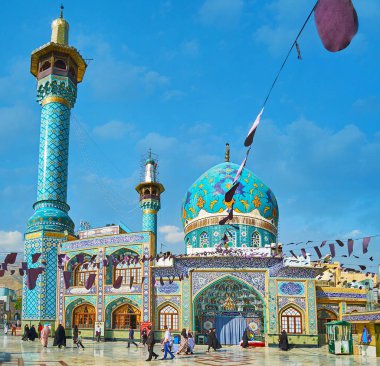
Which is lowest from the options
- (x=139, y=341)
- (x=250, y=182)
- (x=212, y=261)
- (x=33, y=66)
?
(x=139, y=341)

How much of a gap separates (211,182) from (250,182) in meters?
2.51

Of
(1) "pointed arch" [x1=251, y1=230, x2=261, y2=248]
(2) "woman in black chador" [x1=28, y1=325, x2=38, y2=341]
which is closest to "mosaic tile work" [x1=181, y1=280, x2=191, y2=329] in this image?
(1) "pointed arch" [x1=251, y1=230, x2=261, y2=248]

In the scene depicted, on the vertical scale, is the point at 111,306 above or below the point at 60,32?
below

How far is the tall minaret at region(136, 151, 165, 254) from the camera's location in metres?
39.6

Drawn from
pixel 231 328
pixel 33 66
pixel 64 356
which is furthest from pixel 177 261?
pixel 33 66

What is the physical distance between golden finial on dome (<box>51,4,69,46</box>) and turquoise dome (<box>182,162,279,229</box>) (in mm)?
12852

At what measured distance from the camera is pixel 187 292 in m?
25.3

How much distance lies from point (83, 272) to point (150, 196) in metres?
12.4

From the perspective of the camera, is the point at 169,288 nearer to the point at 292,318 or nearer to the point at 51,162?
the point at 292,318

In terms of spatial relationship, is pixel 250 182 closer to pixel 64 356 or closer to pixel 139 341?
pixel 139 341

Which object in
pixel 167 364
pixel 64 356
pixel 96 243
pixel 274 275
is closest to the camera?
pixel 167 364

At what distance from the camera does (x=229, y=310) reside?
26000 mm

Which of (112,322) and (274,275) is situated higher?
(274,275)

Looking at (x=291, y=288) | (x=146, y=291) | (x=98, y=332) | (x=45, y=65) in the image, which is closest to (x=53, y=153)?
(x=45, y=65)
